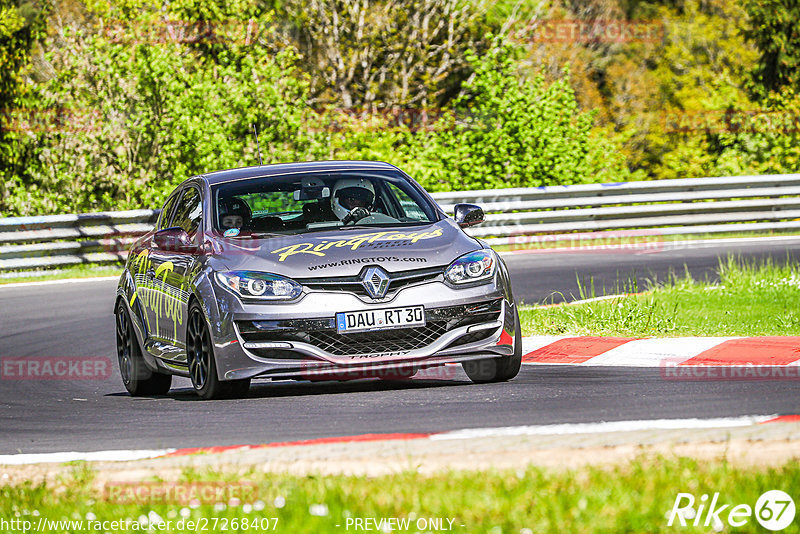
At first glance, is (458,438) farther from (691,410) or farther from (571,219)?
(571,219)

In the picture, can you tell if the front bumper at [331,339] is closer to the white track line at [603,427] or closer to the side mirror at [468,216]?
the side mirror at [468,216]

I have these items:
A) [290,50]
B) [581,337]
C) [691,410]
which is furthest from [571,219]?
[691,410]

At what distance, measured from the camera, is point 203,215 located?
354 inches

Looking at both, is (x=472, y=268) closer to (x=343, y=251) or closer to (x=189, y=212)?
A: (x=343, y=251)

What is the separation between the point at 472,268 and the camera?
8.16 m

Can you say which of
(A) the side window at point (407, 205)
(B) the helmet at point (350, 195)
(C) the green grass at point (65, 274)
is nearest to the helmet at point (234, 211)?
(B) the helmet at point (350, 195)

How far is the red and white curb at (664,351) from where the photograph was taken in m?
8.89

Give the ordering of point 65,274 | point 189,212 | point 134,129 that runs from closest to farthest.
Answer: point 189,212 < point 65,274 < point 134,129

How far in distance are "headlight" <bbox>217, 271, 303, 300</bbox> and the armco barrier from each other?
12.3 m

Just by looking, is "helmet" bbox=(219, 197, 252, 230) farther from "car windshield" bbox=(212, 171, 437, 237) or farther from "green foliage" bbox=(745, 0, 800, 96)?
"green foliage" bbox=(745, 0, 800, 96)

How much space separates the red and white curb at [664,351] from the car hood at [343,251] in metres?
1.63

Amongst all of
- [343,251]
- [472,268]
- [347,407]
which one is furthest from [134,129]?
[347,407]

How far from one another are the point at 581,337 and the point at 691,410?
358cm

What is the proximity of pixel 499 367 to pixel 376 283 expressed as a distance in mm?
1176
